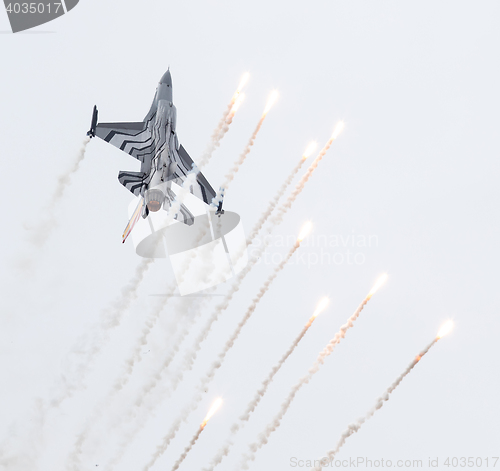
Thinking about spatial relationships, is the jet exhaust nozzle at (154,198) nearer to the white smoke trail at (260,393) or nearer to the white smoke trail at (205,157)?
the white smoke trail at (205,157)

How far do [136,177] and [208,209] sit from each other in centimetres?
697

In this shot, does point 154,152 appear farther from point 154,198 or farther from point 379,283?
point 379,283

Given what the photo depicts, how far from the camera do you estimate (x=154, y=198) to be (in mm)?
50219

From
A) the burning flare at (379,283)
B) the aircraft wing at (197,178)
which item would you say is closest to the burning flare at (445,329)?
the burning flare at (379,283)

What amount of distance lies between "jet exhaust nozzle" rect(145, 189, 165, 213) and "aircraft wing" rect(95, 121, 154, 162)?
11.8ft

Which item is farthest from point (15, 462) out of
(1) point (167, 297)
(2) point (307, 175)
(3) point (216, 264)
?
(2) point (307, 175)

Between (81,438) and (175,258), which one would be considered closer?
(81,438)

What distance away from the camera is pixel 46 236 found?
52.8 meters

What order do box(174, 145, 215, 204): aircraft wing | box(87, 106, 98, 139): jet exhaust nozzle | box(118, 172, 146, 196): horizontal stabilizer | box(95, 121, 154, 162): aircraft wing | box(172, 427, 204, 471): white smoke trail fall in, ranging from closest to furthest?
box(172, 427, 204, 471): white smoke trail, box(87, 106, 98, 139): jet exhaust nozzle, box(118, 172, 146, 196): horizontal stabilizer, box(95, 121, 154, 162): aircraft wing, box(174, 145, 215, 204): aircraft wing

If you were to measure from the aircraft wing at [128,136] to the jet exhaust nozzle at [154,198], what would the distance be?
360 cm

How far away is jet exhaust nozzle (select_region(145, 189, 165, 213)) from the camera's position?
165 feet

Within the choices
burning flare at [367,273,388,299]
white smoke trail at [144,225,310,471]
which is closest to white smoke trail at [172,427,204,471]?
white smoke trail at [144,225,310,471]

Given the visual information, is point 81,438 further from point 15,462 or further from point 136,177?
point 136,177

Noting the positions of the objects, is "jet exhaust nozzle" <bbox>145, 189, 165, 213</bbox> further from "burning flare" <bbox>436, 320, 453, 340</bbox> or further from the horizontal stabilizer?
"burning flare" <bbox>436, 320, 453, 340</bbox>
